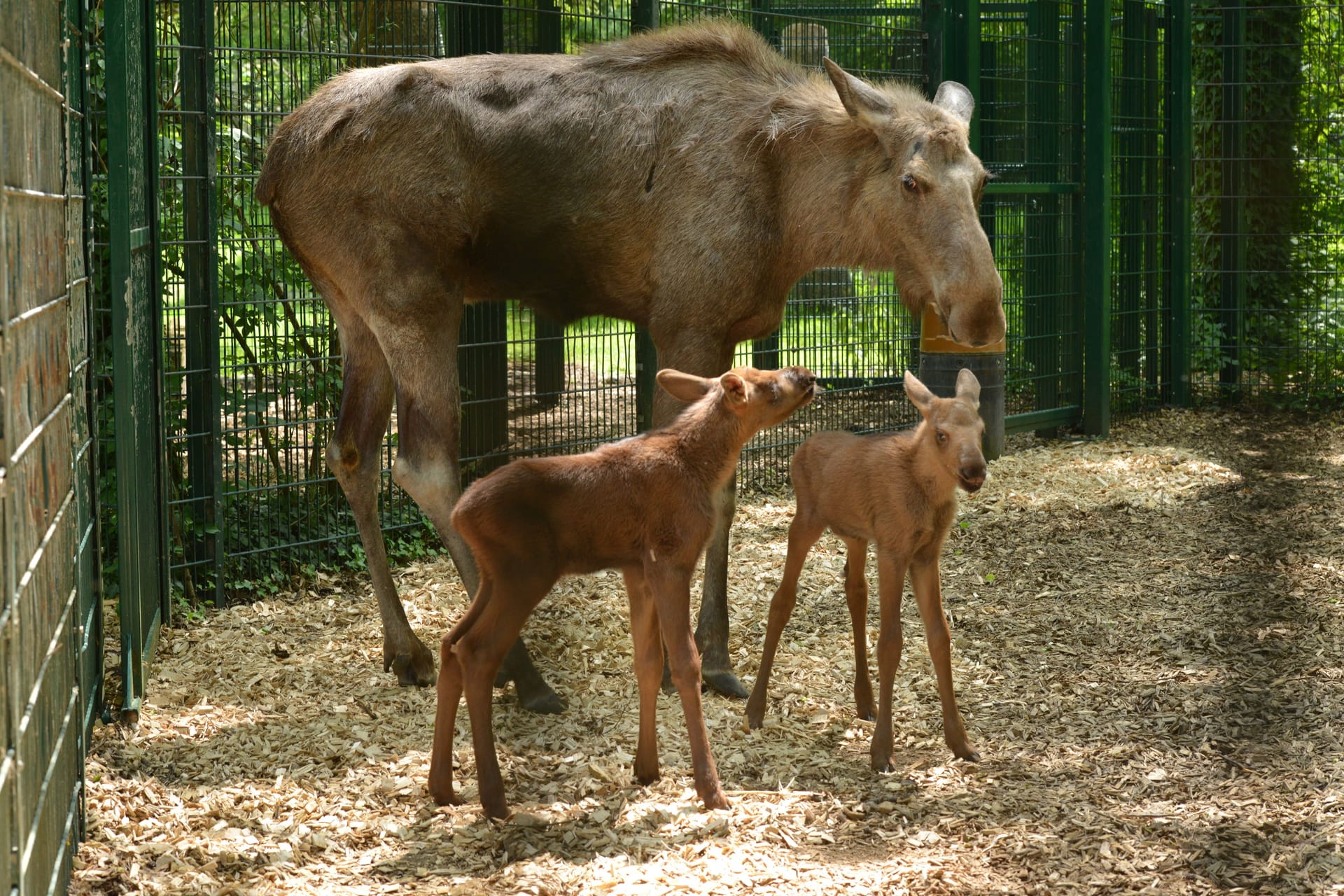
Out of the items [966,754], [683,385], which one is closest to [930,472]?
[683,385]

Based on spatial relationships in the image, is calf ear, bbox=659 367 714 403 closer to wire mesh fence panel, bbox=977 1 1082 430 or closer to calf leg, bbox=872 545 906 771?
calf leg, bbox=872 545 906 771

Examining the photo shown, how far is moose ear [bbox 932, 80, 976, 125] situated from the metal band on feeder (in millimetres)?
2859

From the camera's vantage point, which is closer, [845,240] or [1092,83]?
[845,240]

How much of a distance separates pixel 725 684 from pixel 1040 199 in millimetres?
6310

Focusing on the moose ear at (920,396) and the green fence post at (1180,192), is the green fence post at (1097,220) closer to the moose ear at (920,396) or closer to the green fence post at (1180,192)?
the green fence post at (1180,192)

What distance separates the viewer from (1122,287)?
11.2 meters

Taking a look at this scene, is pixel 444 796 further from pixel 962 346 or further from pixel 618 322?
pixel 962 346

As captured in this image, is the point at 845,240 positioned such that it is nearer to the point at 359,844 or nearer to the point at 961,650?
the point at 961,650

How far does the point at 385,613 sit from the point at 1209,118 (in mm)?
9271

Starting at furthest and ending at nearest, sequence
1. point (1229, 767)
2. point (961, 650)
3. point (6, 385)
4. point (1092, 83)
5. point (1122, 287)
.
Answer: point (1122, 287)
point (1092, 83)
point (961, 650)
point (1229, 767)
point (6, 385)

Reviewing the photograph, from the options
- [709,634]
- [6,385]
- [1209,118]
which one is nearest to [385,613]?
[709,634]

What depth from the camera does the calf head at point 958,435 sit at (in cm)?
428

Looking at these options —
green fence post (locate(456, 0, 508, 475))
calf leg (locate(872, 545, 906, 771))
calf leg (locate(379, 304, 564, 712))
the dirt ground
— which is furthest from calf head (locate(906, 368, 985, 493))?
green fence post (locate(456, 0, 508, 475))

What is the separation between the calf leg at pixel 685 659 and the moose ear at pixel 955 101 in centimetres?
247
